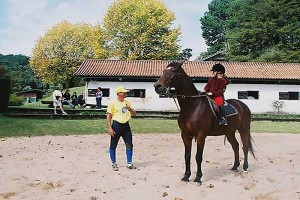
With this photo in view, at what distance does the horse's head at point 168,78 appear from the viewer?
7.07m

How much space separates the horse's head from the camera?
707 centimetres

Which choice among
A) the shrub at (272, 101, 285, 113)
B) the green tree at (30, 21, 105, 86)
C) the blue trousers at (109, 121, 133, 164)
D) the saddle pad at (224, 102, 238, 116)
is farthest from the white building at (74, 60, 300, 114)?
the blue trousers at (109, 121, 133, 164)

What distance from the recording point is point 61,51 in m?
58.6

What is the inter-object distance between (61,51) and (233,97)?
33057 millimetres

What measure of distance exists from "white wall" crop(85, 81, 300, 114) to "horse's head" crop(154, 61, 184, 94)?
27.3m

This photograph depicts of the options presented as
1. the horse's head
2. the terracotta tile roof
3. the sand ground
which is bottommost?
the sand ground

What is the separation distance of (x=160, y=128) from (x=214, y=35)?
57281 millimetres

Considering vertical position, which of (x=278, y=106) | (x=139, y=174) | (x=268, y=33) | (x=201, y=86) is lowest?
(x=139, y=174)

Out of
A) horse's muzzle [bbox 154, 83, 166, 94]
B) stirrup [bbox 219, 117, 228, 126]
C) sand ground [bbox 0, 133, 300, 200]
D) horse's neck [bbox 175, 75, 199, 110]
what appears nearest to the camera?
sand ground [bbox 0, 133, 300, 200]

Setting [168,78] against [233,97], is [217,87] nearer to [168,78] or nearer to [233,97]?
[168,78]

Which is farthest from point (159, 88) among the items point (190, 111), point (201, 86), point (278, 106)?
point (278, 106)

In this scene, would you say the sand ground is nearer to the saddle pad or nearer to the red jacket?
the saddle pad

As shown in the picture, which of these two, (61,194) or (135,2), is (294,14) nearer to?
(135,2)

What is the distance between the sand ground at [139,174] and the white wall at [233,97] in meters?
21.7
